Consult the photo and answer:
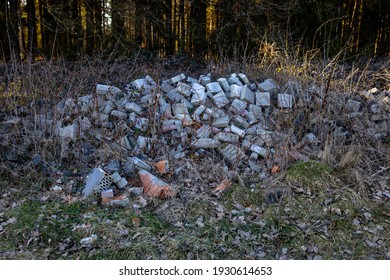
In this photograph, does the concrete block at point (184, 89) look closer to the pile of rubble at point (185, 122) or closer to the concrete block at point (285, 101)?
the pile of rubble at point (185, 122)

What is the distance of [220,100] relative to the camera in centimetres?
584

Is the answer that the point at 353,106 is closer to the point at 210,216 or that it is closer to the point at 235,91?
the point at 235,91

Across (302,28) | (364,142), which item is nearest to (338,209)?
(364,142)

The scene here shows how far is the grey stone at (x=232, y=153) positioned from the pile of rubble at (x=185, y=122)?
1 cm

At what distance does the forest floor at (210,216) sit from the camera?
3443 mm

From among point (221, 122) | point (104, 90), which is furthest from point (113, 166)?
point (104, 90)

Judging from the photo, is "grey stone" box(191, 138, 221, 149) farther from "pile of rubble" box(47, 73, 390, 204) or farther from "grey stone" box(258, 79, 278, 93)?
"grey stone" box(258, 79, 278, 93)

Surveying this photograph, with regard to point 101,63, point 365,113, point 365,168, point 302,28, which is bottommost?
point 365,168

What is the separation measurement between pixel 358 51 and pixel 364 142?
24.5 feet

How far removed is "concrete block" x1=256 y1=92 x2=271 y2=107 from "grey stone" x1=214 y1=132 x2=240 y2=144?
104 cm

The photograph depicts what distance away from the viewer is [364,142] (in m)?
5.36

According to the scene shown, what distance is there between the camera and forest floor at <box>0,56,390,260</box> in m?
3.44

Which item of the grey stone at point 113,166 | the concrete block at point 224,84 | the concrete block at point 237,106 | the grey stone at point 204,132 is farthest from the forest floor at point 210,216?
the concrete block at point 224,84

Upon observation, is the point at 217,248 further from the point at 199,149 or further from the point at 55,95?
the point at 55,95
